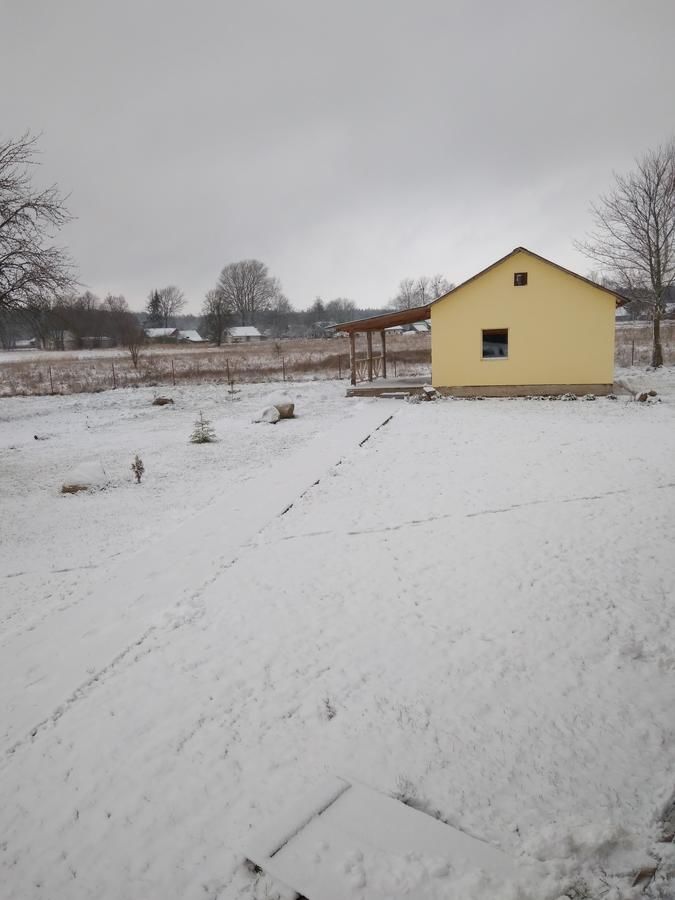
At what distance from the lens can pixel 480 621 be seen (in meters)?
3.89

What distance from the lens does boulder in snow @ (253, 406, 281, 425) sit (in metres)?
13.3

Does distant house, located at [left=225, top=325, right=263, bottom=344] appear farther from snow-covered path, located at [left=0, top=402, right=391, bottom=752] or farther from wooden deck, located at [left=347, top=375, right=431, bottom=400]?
snow-covered path, located at [left=0, top=402, right=391, bottom=752]

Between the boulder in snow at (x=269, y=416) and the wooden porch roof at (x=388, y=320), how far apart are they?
5.12 metres

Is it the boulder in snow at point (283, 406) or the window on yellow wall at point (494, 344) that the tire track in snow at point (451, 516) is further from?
the window on yellow wall at point (494, 344)

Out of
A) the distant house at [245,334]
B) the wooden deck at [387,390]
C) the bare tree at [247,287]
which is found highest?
the bare tree at [247,287]

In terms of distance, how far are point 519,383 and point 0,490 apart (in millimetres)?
14721

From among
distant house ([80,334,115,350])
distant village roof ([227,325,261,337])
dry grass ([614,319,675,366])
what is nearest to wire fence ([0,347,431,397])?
dry grass ([614,319,675,366])

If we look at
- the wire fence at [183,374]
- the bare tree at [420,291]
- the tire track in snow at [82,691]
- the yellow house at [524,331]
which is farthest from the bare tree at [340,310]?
the tire track in snow at [82,691]

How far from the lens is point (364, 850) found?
218 centimetres

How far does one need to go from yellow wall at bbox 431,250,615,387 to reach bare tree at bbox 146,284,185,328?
243 feet

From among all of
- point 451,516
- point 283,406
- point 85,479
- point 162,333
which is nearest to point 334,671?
point 451,516

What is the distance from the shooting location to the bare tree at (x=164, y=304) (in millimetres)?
79625

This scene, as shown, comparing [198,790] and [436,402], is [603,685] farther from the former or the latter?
[436,402]

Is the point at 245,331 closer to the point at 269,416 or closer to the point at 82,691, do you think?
the point at 269,416
